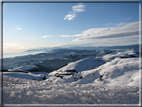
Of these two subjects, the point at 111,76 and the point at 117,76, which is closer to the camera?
the point at 117,76

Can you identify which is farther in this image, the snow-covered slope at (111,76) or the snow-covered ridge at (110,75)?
the snow-covered ridge at (110,75)

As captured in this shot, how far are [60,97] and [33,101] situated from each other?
3.47 feet

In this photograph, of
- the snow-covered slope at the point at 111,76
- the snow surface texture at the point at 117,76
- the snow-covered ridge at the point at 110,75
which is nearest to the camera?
the snow surface texture at the point at 117,76

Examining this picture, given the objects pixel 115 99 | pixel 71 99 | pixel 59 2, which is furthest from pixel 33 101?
pixel 59 2

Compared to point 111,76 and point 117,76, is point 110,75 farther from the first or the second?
point 117,76

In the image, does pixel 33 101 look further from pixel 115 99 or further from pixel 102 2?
pixel 102 2

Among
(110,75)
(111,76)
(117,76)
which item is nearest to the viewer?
(117,76)

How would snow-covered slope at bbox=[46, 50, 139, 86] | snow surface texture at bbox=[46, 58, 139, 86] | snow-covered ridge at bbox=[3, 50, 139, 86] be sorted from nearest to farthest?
snow surface texture at bbox=[46, 58, 139, 86] < snow-covered slope at bbox=[46, 50, 139, 86] < snow-covered ridge at bbox=[3, 50, 139, 86]

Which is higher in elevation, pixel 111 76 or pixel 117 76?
pixel 117 76

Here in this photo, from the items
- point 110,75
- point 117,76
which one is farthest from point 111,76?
point 117,76

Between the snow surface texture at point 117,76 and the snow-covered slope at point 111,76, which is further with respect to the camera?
the snow-covered slope at point 111,76

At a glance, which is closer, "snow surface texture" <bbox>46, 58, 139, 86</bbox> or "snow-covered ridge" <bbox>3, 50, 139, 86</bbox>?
"snow surface texture" <bbox>46, 58, 139, 86</bbox>

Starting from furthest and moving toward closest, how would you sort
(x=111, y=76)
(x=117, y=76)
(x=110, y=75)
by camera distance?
(x=110, y=75)
(x=111, y=76)
(x=117, y=76)

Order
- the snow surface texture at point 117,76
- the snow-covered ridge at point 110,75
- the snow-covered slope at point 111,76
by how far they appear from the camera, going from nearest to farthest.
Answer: the snow surface texture at point 117,76, the snow-covered slope at point 111,76, the snow-covered ridge at point 110,75
